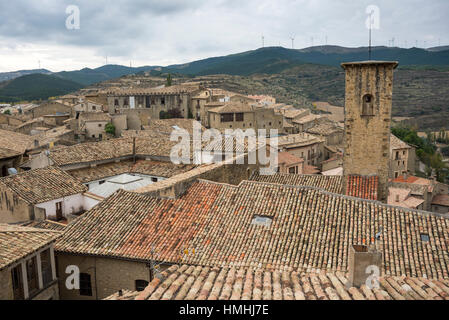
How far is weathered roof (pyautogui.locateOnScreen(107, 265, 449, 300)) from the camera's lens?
6.52 m

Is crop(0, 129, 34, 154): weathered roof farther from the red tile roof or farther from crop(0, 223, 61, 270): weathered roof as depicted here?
the red tile roof

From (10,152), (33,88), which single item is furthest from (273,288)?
(33,88)

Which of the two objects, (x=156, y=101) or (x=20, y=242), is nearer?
(x=20, y=242)

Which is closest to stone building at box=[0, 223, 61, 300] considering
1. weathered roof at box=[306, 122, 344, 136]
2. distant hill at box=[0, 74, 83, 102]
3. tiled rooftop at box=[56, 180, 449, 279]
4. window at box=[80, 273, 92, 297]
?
window at box=[80, 273, 92, 297]

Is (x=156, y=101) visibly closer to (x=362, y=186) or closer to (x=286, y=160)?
(x=286, y=160)

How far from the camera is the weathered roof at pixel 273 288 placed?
6.52 m

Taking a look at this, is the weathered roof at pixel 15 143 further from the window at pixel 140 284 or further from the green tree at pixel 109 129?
the window at pixel 140 284

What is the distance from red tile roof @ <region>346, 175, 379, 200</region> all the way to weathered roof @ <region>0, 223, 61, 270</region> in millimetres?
11090

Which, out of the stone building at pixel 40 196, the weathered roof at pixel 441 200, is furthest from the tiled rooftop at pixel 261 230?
the weathered roof at pixel 441 200

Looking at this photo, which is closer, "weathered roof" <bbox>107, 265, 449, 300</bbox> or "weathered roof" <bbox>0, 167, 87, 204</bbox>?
"weathered roof" <bbox>107, 265, 449, 300</bbox>

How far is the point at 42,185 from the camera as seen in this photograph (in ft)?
60.2

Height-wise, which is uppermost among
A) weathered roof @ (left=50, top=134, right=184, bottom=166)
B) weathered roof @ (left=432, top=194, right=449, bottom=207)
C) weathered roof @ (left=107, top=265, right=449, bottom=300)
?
weathered roof @ (left=50, top=134, right=184, bottom=166)

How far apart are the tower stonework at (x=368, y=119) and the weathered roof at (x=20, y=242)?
460 inches

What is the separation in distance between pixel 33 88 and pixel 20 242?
5501 inches
